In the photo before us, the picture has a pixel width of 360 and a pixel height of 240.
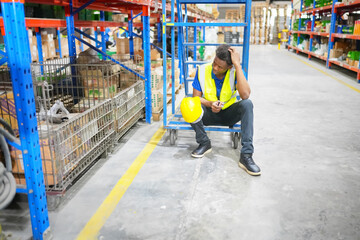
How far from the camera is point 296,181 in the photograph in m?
3.11

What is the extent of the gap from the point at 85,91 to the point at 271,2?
105 ft

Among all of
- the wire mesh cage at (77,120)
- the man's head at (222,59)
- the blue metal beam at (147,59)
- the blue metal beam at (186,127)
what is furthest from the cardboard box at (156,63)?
the man's head at (222,59)

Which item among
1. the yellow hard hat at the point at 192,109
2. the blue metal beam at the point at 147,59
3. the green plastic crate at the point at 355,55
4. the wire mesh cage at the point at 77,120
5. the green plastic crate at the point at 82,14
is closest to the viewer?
the wire mesh cage at the point at 77,120

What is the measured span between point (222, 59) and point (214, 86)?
1.36ft

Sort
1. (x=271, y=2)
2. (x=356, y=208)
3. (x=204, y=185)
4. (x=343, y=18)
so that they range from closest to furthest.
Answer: (x=356, y=208), (x=204, y=185), (x=343, y=18), (x=271, y=2)

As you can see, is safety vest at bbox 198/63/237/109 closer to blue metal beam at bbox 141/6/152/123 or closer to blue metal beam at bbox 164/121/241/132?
blue metal beam at bbox 164/121/241/132

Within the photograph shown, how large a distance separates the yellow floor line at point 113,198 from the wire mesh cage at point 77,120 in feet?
1.24

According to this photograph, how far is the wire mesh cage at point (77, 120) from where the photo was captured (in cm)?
261

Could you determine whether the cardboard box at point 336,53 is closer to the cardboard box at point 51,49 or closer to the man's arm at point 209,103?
the man's arm at point 209,103

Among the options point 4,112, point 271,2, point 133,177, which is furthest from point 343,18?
point 271,2

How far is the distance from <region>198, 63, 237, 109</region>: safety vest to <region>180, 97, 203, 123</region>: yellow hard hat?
0.63ft

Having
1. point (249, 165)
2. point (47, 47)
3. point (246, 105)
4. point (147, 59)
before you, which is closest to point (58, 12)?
point (47, 47)

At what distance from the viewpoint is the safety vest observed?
142 inches

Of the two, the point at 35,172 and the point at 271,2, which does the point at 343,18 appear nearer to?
the point at 35,172
